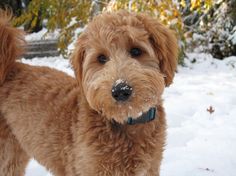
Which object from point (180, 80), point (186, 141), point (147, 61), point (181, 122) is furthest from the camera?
point (180, 80)

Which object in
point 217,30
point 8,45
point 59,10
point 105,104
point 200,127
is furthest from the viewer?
point 217,30

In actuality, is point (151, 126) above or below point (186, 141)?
above

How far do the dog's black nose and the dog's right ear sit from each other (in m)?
0.50

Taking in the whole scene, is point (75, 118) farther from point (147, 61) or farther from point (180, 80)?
point (180, 80)

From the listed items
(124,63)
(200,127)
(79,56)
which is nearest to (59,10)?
(200,127)

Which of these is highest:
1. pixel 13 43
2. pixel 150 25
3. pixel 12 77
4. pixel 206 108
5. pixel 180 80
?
pixel 150 25

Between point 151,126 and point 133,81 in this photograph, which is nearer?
point 133,81

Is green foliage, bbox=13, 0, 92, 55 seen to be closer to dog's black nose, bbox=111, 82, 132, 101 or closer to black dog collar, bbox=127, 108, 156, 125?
black dog collar, bbox=127, 108, 156, 125

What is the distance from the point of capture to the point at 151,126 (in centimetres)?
283

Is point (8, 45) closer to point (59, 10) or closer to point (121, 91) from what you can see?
point (121, 91)

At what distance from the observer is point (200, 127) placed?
4824 mm

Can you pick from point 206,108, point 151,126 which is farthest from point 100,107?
point 206,108

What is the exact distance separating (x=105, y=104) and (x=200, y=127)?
2.58 m

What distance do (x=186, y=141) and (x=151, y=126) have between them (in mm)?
1725
